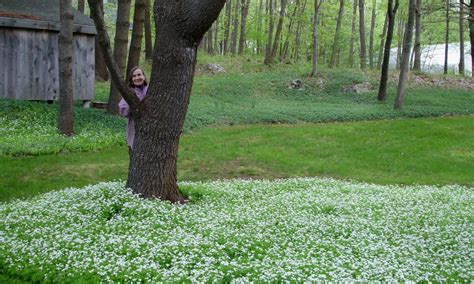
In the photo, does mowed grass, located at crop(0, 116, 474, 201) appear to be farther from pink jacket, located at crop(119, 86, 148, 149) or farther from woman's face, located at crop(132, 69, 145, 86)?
woman's face, located at crop(132, 69, 145, 86)

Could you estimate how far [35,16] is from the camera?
20.6 meters

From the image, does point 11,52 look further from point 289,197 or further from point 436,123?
point 436,123

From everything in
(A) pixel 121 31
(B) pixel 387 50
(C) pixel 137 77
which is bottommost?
(C) pixel 137 77

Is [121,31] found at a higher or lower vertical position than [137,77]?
higher

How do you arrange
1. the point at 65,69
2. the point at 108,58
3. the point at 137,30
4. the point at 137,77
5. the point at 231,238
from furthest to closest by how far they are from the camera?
the point at 137,30 < the point at 65,69 < the point at 137,77 < the point at 108,58 < the point at 231,238

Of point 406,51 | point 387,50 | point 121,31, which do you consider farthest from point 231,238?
point 387,50

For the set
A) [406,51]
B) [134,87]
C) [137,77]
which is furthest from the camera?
[406,51]

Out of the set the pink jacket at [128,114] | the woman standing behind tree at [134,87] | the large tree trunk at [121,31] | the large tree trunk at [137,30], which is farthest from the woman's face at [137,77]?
the large tree trunk at [137,30]

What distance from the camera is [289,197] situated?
10.5m

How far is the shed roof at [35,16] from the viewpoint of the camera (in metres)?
19.8

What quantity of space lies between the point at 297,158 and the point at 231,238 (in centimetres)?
1017

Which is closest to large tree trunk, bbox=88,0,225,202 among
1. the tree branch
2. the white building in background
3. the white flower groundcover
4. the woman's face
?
the tree branch

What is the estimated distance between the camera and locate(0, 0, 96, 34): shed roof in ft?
64.8

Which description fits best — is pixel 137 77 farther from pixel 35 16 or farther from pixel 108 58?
pixel 35 16
